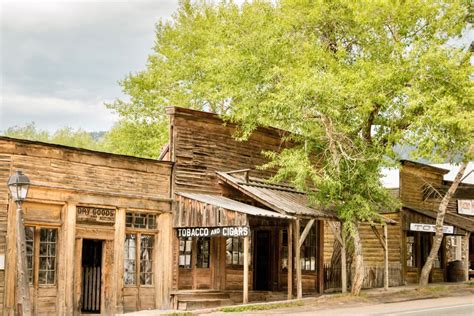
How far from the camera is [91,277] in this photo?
18.6 m

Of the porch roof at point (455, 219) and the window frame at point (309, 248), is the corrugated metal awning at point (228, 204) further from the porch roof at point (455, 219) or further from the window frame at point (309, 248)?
the porch roof at point (455, 219)

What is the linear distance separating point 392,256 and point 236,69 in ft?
39.7

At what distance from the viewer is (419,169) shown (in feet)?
110

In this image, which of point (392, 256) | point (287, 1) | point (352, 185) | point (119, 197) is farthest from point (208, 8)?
point (119, 197)

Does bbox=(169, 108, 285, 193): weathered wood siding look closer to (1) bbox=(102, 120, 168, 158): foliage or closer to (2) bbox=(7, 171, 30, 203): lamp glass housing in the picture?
(2) bbox=(7, 171, 30, 203): lamp glass housing

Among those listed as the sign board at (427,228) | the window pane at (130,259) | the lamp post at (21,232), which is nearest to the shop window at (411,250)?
the sign board at (427,228)

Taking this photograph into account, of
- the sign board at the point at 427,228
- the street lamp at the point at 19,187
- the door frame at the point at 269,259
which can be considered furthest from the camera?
the sign board at the point at 427,228

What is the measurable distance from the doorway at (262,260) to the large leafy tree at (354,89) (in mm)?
2366

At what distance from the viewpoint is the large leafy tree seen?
70.8 feet

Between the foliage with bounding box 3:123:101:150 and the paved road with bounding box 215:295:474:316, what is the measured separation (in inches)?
2276

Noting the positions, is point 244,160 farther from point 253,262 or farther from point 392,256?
point 392,256

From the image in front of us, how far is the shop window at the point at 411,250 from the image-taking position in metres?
32.7

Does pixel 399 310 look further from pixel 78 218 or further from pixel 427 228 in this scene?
pixel 427 228

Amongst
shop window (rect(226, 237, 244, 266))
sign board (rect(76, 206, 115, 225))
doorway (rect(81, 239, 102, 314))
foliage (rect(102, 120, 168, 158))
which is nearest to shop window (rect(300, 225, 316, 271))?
shop window (rect(226, 237, 244, 266))
